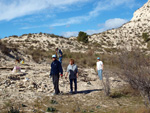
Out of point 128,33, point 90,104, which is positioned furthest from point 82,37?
point 90,104

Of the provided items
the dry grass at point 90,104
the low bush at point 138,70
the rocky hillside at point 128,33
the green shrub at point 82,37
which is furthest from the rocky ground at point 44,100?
the rocky hillside at point 128,33

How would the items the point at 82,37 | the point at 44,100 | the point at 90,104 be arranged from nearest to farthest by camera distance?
the point at 90,104 → the point at 44,100 → the point at 82,37

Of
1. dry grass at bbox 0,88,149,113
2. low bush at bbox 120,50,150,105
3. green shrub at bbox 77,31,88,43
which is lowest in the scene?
dry grass at bbox 0,88,149,113

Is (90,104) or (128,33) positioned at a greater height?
(128,33)

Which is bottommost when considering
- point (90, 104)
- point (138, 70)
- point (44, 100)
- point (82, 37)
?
point (90, 104)

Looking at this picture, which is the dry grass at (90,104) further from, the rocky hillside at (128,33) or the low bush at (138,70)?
the rocky hillside at (128,33)

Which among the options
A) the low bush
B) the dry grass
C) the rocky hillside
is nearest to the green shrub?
the rocky hillside

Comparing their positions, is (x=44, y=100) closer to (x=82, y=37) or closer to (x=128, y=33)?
(x=82, y=37)

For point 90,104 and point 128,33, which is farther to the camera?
point 128,33

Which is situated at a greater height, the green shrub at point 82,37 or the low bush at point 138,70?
the green shrub at point 82,37

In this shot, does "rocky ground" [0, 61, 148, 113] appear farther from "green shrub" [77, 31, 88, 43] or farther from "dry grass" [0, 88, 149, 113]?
"green shrub" [77, 31, 88, 43]

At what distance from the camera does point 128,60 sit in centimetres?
704

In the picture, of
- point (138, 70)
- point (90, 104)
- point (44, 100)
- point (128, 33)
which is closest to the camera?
point (138, 70)

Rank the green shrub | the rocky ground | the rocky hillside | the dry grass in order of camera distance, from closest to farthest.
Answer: the dry grass
the rocky ground
the green shrub
the rocky hillside
